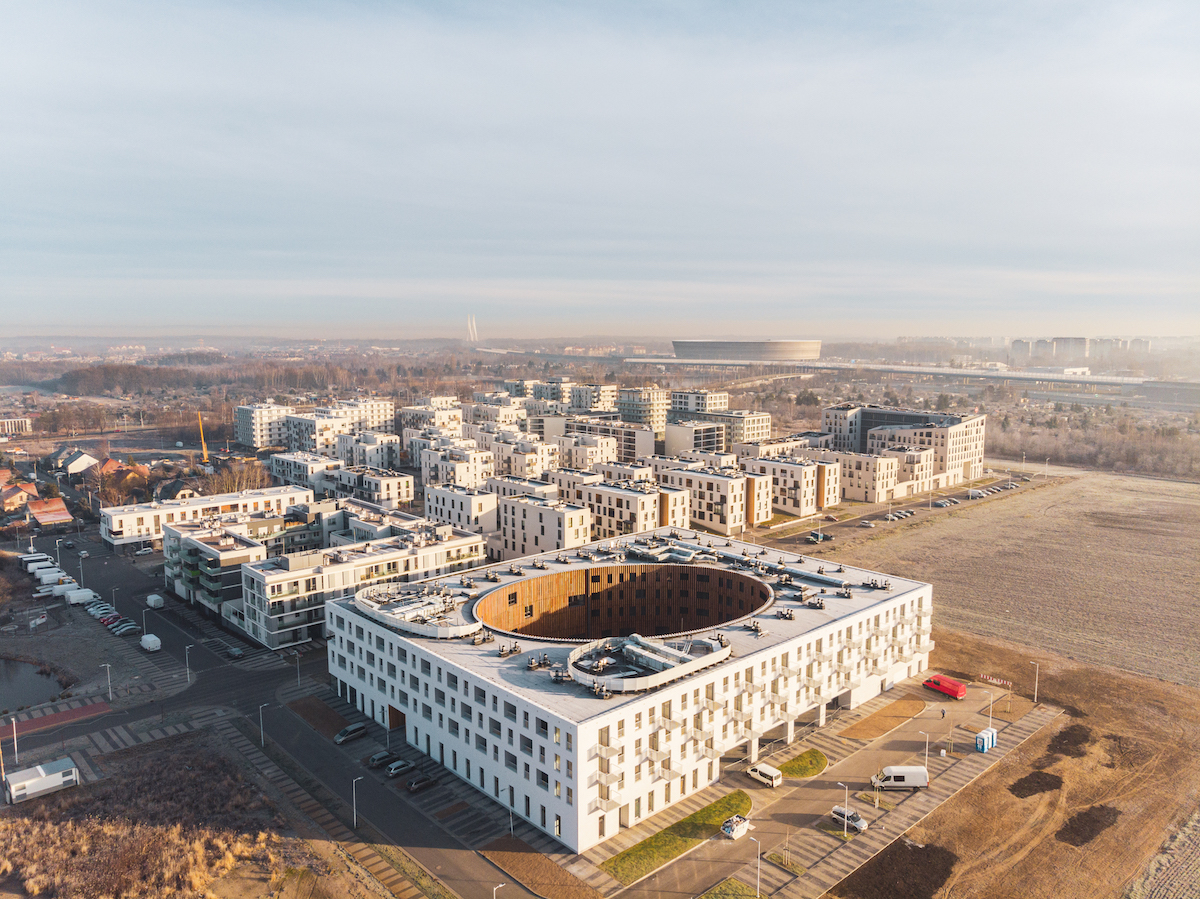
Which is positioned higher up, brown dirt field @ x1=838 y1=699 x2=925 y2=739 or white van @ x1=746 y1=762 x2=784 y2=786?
white van @ x1=746 y1=762 x2=784 y2=786

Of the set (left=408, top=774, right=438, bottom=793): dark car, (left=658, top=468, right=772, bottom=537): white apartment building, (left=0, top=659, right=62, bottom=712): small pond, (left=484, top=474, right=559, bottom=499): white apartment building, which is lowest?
(left=0, top=659, right=62, bottom=712): small pond

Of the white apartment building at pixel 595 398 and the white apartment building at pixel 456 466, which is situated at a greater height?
the white apartment building at pixel 595 398

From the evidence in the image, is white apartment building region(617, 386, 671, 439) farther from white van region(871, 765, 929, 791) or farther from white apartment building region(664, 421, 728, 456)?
white van region(871, 765, 929, 791)

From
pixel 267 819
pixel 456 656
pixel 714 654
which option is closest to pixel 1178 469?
pixel 714 654

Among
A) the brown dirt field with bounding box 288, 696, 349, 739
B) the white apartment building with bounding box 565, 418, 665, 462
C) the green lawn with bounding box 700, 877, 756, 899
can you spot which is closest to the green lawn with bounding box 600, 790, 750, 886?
the green lawn with bounding box 700, 877, 756, 899

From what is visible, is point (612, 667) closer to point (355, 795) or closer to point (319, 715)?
point (355, 795)

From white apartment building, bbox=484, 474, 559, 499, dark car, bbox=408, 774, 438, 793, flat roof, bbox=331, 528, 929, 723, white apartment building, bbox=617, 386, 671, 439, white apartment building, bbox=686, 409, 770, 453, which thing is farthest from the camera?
white apartment building, bbox=617, 386, 671, 439

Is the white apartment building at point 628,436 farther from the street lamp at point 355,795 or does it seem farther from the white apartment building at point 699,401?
the street lamp at point 355,795

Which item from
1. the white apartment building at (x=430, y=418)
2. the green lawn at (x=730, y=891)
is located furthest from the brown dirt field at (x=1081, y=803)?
the white apartment building at (x=430, y=418)
